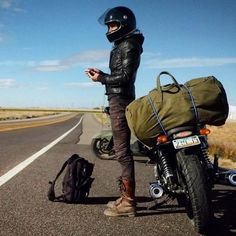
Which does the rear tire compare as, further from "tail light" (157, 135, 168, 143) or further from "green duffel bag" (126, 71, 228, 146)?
"tail light" (157, 135, 168, 143)

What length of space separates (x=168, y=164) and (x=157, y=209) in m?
1.04

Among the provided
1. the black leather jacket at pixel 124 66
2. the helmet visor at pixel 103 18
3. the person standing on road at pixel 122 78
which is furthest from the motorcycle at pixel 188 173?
the helmet visor at pixel 103 18

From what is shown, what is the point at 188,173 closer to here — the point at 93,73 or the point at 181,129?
the point at 181,129

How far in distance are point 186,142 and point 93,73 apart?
5.09ft

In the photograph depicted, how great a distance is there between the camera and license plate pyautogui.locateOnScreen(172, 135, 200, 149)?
439 centimetres

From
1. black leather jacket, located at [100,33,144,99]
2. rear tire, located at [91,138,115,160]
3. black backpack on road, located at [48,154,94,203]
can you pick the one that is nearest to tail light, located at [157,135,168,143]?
black leather jacket, located at [100,33,144,99]

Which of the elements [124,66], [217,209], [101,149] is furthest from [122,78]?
[101,149]

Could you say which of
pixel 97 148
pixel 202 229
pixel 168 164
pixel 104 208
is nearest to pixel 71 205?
pixel 104 208

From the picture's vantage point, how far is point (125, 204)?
17.2 feet

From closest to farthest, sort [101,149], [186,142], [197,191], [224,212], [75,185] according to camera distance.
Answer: [197,191]
[186,142]
[224,212]
[75,185]
[101,149]

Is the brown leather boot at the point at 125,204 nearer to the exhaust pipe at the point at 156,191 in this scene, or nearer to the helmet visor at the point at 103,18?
the exhaust pipe at the point at 156,191

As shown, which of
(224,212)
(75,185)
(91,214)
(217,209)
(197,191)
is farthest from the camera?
(75,185)

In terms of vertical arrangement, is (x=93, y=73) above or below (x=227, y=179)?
above

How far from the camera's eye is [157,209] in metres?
5.55
